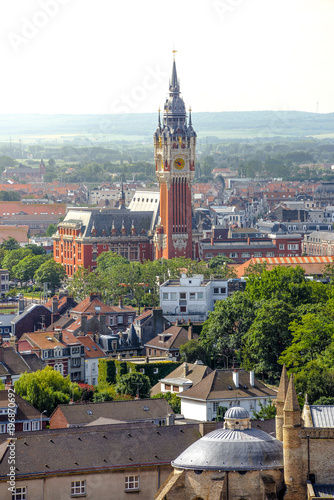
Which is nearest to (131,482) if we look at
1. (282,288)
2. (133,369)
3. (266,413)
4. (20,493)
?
(20,493)

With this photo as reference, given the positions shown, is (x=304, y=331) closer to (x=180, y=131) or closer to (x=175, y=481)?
(x=175, y=481)

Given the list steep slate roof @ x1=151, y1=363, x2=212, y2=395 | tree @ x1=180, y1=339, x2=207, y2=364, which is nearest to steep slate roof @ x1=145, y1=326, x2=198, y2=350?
tree @ x1=180, y1=339, x2=207, y2=364

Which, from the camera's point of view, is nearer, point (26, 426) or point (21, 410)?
point (26, 426)

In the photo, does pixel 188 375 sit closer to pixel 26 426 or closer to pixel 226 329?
pixel 226 329

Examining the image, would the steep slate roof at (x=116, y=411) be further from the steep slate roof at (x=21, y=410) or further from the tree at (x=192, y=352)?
the tree at (x=192, y=352)

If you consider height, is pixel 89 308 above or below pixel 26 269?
above

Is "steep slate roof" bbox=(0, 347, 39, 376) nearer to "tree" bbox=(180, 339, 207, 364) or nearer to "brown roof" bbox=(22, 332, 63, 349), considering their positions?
"brown roof" bbox=(22, 332, 63, 349)

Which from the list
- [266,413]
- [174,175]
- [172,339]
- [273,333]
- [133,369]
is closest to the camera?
[266,413]

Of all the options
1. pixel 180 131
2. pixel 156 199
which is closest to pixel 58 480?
pixel 180 131
